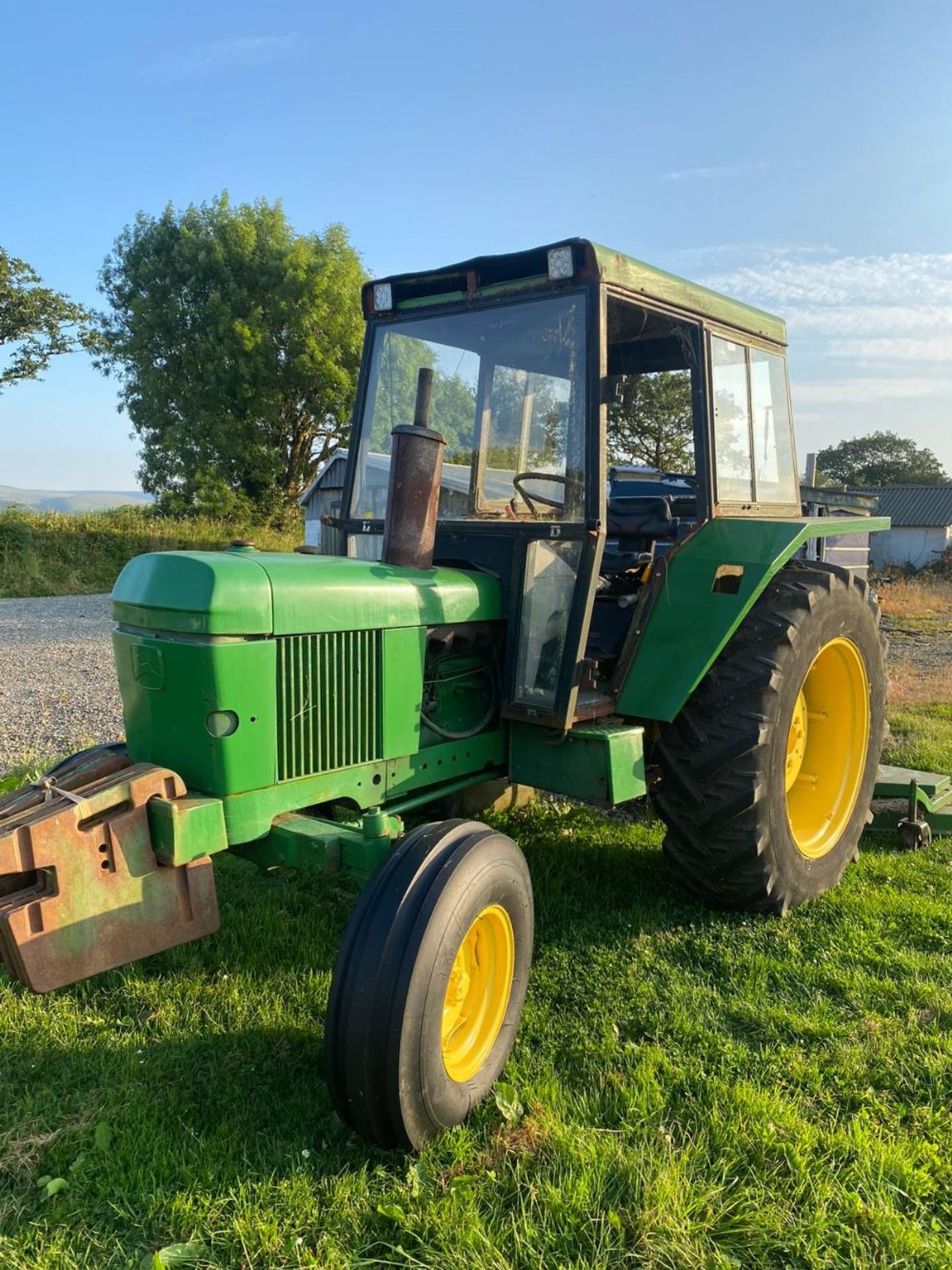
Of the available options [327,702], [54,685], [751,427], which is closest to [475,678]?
[327,702]

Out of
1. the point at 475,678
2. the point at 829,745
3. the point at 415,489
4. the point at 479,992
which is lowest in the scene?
the point at 479,992

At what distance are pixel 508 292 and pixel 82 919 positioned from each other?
2.49m

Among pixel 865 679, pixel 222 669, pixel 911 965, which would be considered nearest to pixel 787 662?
pixel 865 679

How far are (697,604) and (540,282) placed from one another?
4.35 ft

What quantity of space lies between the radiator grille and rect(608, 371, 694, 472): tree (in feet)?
5.34

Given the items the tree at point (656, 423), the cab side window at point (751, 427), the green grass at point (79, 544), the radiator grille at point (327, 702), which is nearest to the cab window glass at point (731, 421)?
the cab side window at point (751, 427)

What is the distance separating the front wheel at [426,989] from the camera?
2184 millimetres

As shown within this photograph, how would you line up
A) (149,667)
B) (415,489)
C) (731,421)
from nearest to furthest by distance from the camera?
(149,667)
(415,489)
(731,421)

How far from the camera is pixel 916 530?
3238 cm

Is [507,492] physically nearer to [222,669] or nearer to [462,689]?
[462,689]

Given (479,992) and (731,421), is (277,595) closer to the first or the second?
(479,992)

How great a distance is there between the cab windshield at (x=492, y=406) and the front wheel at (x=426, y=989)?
4.43 ft

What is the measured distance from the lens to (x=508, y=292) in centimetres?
324

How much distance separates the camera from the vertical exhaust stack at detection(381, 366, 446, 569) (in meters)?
2.88
